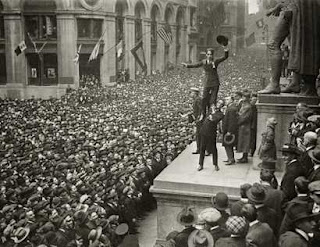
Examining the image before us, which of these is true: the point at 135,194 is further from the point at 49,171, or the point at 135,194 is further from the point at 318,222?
the point at 318,222

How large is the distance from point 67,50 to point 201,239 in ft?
104

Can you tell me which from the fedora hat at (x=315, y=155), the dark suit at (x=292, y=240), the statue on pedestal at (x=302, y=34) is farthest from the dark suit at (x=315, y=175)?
the statue on pedestal at (x=302, y=34)

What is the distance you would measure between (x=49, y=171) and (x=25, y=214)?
347 centimetres

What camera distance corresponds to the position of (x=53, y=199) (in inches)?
395

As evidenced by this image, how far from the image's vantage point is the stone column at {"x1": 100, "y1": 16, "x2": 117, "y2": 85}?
37.9 meters

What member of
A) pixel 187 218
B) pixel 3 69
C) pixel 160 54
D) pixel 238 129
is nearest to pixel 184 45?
pixel 160 54

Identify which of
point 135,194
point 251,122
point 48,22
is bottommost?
point 135,194

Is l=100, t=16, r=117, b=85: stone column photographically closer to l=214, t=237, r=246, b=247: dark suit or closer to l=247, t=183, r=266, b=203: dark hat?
l=247, t=183, r=266, b=203: dark hat

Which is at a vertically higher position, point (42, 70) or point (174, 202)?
point (42, 70)

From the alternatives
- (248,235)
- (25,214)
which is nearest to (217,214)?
(248,235)

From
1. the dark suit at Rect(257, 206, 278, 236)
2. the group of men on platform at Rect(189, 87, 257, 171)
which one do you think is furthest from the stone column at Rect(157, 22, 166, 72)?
the dark suit at Rect(257, 206, 278, 236)

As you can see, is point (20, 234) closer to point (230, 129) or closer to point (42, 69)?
point (230, 129)

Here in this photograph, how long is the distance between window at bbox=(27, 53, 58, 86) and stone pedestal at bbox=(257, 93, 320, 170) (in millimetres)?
28535

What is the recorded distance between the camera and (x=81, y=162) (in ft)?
44.8
